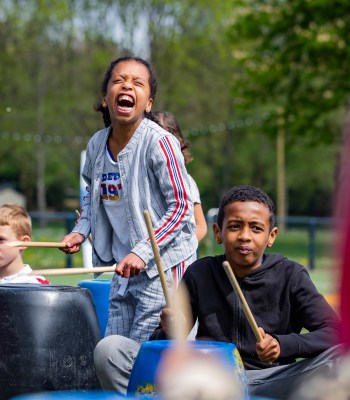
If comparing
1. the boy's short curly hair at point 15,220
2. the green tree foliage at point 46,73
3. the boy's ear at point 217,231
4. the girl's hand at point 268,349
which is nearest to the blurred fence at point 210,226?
the boy's short curly hair at point 15,220

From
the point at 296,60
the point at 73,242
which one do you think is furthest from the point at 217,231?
the point at 296,60

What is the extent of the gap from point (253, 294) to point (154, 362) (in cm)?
81

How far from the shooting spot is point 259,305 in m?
3.60

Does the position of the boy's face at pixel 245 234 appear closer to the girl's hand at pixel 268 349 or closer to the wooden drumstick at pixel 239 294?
the girl's hand at pixel 268 349

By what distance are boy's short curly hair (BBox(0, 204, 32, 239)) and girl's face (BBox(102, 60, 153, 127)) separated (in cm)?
100

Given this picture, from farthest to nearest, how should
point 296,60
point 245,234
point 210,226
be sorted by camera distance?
point 296,60 → point 210,226 → point 245,234

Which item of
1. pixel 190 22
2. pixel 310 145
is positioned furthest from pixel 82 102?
pixel 310 145

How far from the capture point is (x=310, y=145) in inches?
1054

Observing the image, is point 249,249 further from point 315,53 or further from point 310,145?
point 310,145

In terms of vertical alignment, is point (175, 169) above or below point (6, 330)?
above

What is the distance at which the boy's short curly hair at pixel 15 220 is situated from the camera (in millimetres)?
4898

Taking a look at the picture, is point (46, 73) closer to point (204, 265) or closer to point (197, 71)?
point (197, 71)

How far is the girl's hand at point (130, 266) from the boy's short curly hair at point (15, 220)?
139cm

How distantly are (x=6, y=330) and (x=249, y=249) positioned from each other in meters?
0.99
